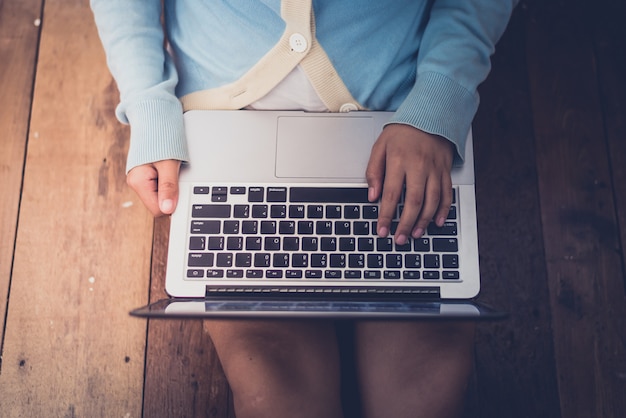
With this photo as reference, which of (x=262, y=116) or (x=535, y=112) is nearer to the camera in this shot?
(x=262, y=116)

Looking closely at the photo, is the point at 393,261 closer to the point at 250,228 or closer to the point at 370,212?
the point at 370,212

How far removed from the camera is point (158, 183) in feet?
2.51

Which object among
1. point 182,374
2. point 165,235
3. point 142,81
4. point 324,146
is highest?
point 142,81

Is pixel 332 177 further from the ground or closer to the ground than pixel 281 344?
further from the ground

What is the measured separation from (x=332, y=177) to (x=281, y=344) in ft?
0.93

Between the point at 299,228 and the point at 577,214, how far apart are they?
26.5 inches

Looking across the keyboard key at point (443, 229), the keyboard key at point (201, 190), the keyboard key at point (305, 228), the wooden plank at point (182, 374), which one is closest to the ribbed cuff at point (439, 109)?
the keyboard key at point (443, 229)

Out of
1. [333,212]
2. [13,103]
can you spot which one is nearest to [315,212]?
[333,212]

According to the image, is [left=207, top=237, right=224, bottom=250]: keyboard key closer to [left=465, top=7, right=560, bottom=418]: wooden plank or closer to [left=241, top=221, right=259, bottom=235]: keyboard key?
[left=241, top=221, right=259, bottom=235]: keyboard key

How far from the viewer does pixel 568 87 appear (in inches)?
43.7

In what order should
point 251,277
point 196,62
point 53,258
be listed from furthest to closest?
point 53,258 → point 196,62 → point 251,277

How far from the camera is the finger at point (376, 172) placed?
0.73 meters

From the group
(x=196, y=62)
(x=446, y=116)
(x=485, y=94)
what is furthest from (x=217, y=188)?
(x=485, y=94)

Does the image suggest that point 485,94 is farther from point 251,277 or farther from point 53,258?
point 53,258
